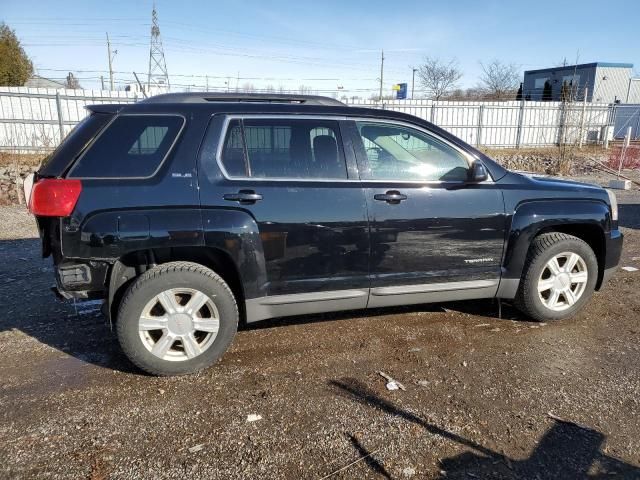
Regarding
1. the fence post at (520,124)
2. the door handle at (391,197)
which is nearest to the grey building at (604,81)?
the fence post at (520,124)

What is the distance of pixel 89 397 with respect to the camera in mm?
3031

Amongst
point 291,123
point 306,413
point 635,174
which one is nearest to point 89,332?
point 306,413

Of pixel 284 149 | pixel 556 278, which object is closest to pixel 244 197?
pixel 284 149

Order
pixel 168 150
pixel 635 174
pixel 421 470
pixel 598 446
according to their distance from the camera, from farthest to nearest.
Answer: pixel 635 174 → pixel 168 150 → pixel 598 446 → pixel 421 470

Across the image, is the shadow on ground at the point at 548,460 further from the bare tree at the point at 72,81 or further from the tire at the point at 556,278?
the bare tree at the point at 72,81

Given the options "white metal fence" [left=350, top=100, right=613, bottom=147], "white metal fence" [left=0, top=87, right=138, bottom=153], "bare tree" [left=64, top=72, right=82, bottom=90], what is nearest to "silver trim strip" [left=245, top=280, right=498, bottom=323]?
"white metal fence" [left=0, top=87, right=138, bottom=153]

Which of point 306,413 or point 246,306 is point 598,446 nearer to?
point 306,413

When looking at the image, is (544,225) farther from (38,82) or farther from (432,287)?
(38,82)

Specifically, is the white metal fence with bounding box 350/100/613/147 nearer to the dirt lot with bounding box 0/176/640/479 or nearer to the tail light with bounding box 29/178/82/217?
the dirt lot with bounding box 0/176/640/479

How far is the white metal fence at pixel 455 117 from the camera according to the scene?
612 inches

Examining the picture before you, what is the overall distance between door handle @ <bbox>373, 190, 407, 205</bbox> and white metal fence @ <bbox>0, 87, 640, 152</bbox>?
39.8 feet

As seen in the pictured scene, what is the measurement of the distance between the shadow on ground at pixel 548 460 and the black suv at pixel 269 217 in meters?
1.28

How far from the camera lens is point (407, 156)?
12.2 feet

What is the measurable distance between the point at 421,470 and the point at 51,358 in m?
2.81
